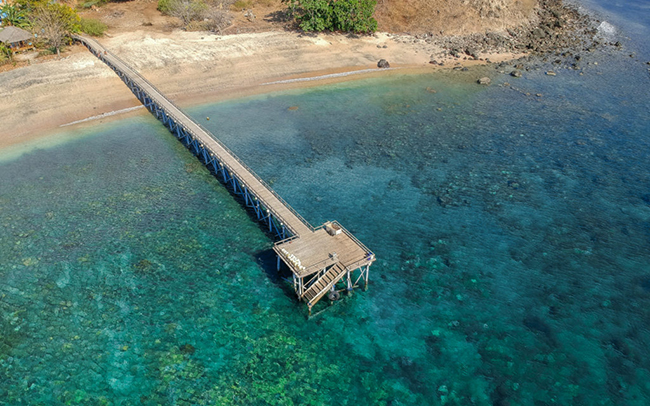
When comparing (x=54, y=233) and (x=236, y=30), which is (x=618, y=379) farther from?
(x=236, y=30)

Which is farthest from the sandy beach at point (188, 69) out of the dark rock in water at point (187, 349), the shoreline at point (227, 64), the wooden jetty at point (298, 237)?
the dark rock in water at point (187, 349)

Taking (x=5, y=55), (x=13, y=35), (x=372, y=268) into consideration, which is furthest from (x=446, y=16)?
(x=5, y=55)

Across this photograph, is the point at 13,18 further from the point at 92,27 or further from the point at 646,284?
the point at 646,284

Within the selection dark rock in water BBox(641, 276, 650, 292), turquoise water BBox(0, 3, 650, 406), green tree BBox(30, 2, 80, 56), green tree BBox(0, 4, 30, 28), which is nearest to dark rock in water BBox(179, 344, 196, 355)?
turquoise water BBox(0, 3, 650, 406)

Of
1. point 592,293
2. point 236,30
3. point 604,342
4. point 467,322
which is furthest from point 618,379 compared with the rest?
point 236,30

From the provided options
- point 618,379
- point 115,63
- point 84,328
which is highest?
point 115,63

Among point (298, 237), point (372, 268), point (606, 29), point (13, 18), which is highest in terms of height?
point (13, 18)
